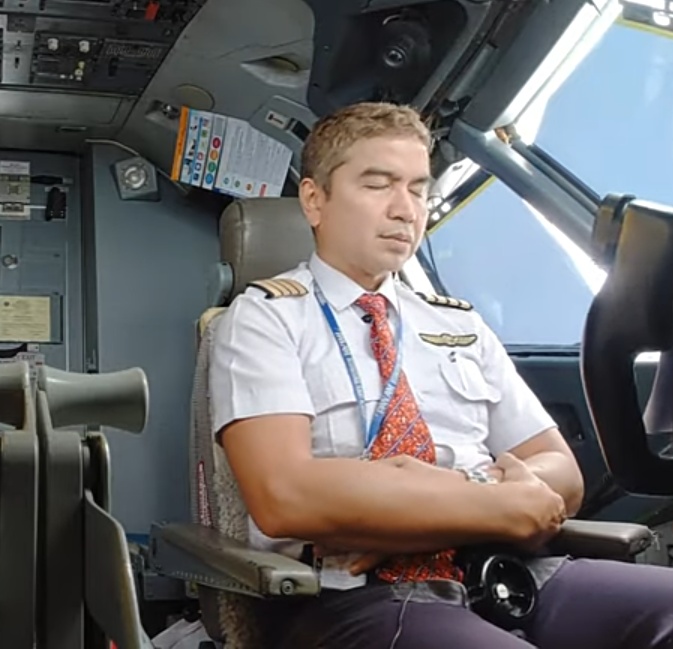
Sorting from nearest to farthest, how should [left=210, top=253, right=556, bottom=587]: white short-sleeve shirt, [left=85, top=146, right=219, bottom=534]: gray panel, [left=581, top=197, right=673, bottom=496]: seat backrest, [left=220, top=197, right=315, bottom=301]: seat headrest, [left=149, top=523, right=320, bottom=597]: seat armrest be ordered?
[left=581, top=197, right=673, bottom=496]: seat backrest, [left=149, top=523, right=320, bottom=597]: seat armrest, [left=210, top=253, right=556, bottom=587]: white short-sleeve shirt, [left=220, top=197, right=315, bottom=301]: seat headrest, [left=85, top=146, right=219, bottom=534]: gray panel

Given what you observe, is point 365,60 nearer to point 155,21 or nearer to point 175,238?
point 155,21

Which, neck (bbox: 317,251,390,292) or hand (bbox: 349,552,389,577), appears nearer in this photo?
hand (bbox: 349,552,389,577)

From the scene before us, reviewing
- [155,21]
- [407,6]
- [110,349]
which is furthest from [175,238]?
[407,6]

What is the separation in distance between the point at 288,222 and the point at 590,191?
3.31 ft

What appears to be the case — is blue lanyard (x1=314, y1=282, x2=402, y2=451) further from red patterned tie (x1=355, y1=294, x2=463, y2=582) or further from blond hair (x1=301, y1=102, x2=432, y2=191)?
blond hair (x1=301, y1=102, x2=432, y2=191)

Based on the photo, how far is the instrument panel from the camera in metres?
3.30

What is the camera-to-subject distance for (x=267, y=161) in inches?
152

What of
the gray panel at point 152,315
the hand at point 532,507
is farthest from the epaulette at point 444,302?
the gray panel at point 152,315

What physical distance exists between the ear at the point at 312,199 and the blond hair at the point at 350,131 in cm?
1

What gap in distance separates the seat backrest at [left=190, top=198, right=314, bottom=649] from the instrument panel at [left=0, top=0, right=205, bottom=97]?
1.04 m

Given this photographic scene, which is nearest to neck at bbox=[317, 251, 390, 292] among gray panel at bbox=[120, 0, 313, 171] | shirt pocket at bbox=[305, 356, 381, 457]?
shirt pocket at bbox=[305, 356, 381, 457]

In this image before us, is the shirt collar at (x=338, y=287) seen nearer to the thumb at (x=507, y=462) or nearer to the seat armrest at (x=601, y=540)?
the thumb at (x=507, y=462)

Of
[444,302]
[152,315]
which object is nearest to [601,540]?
[444,302]

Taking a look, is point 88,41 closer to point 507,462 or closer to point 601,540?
point 507,462
